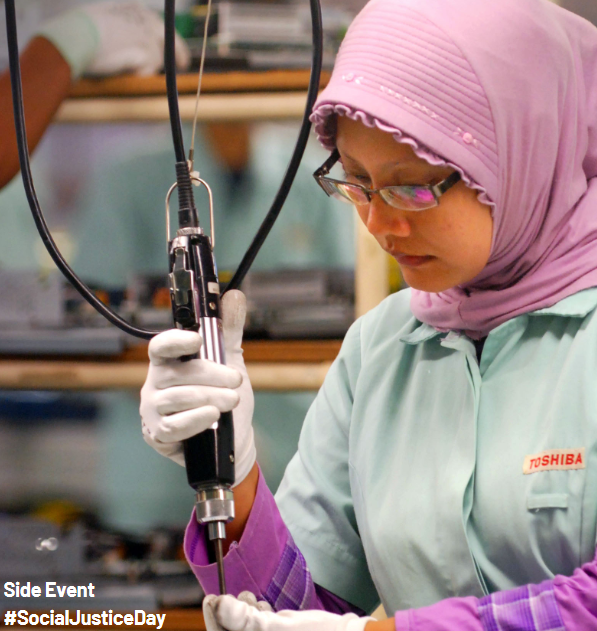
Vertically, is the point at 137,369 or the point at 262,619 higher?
the point at 137,369

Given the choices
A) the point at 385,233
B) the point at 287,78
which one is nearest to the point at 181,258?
the point at 385,233

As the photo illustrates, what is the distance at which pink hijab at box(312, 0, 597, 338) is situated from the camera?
76 centimetres

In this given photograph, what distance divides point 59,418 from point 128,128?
81 centimetres

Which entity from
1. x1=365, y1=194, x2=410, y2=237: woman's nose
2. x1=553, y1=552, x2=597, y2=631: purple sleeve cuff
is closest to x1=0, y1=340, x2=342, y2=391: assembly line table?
x1=365, y1=194, x2=410, y2=237: woman's nose

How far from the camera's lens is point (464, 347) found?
90cm

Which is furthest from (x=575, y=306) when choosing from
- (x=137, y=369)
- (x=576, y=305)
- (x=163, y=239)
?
(x=163, y=239)

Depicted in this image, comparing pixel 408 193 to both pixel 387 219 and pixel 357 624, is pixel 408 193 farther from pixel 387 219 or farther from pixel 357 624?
pixel 357 624

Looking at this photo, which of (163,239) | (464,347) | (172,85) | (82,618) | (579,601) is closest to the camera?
(579,601)

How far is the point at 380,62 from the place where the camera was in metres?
0.77

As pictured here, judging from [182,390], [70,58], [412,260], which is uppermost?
[70,58]

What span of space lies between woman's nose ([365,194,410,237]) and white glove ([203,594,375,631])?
397mm

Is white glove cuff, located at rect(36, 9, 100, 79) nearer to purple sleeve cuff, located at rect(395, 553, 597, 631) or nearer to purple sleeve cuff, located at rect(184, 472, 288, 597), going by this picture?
purple sleeve cuff, located at rect(184, 472, 288, 597)

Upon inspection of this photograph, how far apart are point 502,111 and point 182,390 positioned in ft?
1.37

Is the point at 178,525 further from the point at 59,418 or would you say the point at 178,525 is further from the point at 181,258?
the point at 181,258
